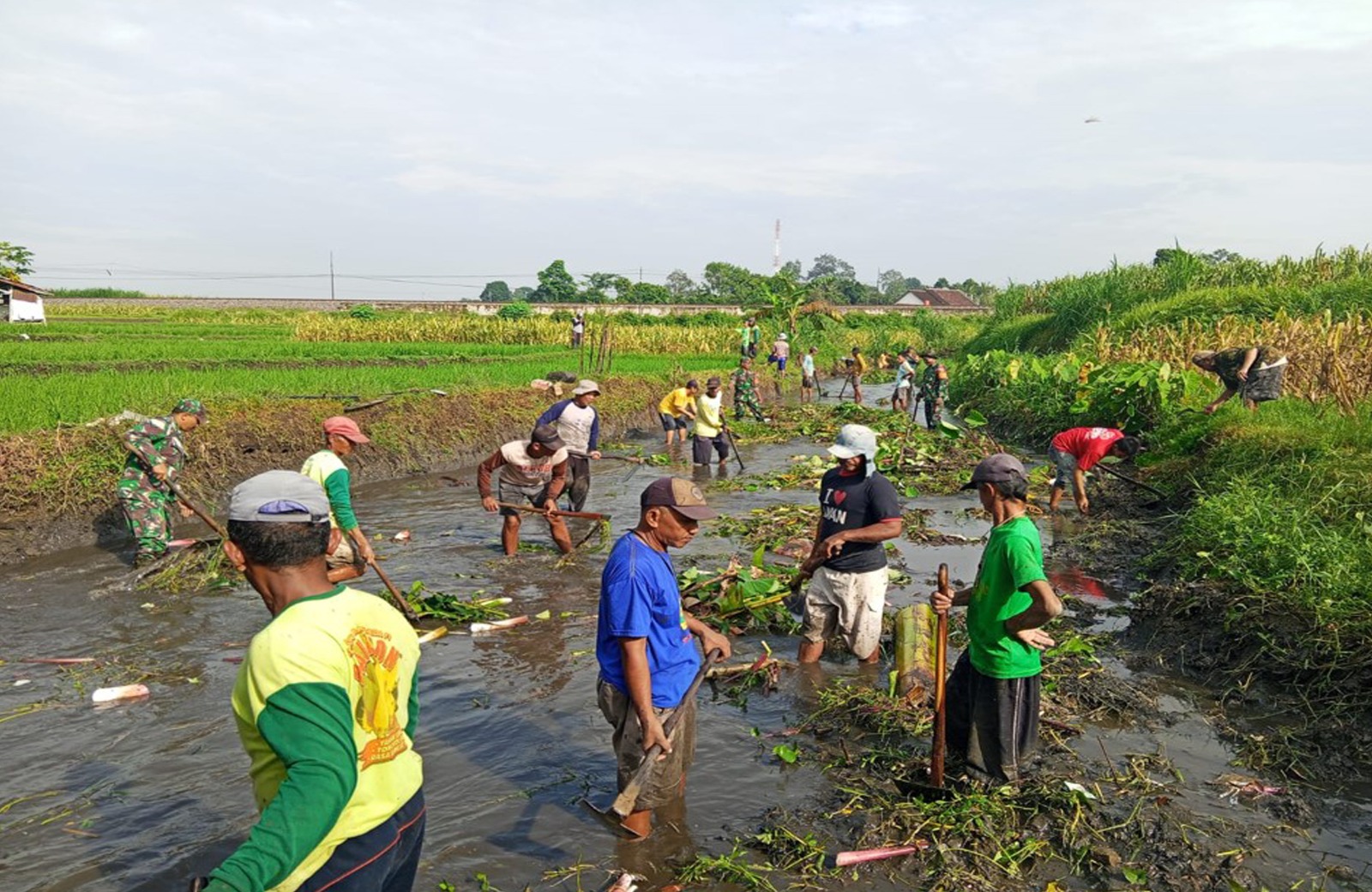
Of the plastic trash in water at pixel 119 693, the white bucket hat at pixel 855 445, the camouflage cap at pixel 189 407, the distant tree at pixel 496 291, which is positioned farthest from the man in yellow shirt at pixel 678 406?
the distant tree at pixel 496 291

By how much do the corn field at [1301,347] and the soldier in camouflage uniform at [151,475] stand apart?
46.6 feet

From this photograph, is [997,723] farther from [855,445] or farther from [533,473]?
[533,473]

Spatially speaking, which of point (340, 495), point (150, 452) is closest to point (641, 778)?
point (340, 495)

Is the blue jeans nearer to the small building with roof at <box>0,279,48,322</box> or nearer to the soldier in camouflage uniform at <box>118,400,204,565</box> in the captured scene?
the soldier in camouflage uniform at <box>118,400,204,565</box>

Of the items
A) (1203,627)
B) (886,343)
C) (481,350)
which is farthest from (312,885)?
(886,343)

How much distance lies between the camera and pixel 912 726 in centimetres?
564

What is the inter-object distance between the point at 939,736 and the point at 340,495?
4.48 m

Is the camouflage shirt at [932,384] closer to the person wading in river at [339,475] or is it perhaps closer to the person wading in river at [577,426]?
the person wading in river at [577,426]

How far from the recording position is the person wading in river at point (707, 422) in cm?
1521

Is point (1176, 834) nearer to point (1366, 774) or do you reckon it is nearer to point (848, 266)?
point (1366, 774)

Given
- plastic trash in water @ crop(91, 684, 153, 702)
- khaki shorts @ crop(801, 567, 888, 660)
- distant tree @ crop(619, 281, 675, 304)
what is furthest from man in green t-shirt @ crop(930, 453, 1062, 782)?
distant tree @ crop(619, 281, 675, 304)

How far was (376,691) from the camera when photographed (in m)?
2.25

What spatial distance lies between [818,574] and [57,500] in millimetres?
8877

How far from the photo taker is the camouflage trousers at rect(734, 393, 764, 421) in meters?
20.8
